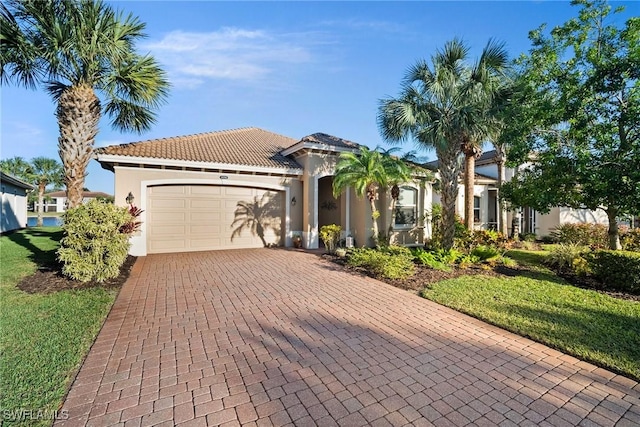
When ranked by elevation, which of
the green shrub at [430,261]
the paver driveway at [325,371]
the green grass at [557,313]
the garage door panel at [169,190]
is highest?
the garage door panel at [169,190]

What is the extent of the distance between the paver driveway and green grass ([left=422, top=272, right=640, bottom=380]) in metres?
0.35

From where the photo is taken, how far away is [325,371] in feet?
11.8

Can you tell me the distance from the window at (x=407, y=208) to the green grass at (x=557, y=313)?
20.8ft

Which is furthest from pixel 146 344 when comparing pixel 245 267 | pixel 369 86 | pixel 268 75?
pixel 369 86

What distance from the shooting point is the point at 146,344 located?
4289 millimetres

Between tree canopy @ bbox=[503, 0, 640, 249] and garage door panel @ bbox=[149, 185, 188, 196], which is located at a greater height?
tree canopy @ bbox=[503, 0, 640, 249]

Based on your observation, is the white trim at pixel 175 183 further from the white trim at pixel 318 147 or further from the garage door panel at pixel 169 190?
the white trim at pixel 318 147

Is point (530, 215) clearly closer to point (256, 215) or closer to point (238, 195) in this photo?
point (256, 215)

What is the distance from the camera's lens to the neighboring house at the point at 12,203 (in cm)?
1894

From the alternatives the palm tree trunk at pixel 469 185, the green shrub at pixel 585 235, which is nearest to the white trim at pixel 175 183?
the palm tree trunk at pixel 469 185

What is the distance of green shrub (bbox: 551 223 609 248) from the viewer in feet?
47.9

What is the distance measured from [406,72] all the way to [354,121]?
4650mm
